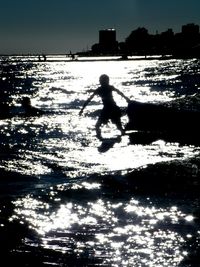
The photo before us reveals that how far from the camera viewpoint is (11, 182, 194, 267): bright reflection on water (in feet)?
19.5

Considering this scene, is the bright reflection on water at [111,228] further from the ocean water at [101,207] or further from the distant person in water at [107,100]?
the distant person in water at [107,100]

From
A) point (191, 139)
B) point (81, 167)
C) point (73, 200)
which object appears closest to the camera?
point (73, 200)

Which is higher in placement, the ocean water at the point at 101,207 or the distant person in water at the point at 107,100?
the distant person in water at the point at 107,100

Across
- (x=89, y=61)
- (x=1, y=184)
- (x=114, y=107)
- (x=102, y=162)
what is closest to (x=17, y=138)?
(x=114, y=107)

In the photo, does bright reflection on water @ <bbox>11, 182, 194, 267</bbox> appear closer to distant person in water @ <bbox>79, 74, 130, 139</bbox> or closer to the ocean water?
the ocean water

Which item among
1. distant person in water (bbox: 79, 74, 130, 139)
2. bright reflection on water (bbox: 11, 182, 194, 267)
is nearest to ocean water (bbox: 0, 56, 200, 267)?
bright reflection on water (bbox: 11, 182, 194, 267)

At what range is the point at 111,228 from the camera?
6.93 metres

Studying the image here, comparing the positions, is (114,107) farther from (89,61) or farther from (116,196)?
(89,61)

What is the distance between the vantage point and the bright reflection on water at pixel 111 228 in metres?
5.95

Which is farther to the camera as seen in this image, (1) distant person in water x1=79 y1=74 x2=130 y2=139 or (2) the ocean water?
(1) distant person in water x1=79 y1=74 x2=130 y2=139

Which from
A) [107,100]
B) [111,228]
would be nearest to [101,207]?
[111,228]

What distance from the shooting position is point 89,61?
198875mm

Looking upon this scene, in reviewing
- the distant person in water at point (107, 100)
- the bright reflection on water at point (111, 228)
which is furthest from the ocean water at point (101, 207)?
the distant person in water at point (107, 100)

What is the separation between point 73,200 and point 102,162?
11.8ft
